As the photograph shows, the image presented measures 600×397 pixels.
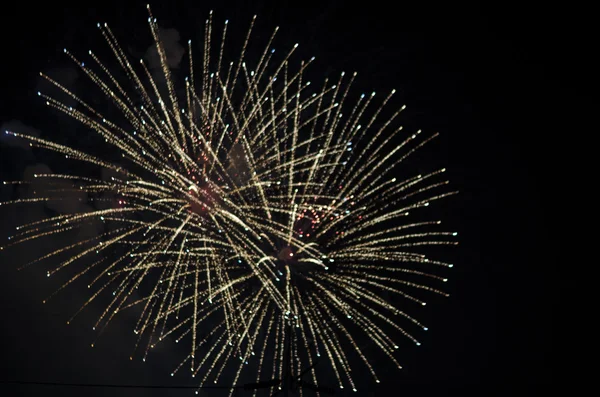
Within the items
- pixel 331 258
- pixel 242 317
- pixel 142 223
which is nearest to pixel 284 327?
pixel 242 317

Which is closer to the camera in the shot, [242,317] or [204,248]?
[204,248]

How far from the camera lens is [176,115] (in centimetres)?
1191

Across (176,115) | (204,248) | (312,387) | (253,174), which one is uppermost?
(176,115)

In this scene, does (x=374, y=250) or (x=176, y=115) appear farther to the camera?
(x=374, y=250)

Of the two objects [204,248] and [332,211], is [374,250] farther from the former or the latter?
[204,248]

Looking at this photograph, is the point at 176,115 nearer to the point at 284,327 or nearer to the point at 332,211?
the point at 332,211

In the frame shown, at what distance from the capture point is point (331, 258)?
12.8 meters

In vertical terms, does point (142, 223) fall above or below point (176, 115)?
below

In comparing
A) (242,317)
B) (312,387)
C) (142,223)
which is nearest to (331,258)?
(242,317)

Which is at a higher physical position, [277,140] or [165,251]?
[277,140]

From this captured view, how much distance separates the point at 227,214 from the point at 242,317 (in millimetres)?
2471

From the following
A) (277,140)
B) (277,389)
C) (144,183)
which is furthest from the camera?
(277,389)

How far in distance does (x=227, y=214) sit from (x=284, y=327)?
142 inches

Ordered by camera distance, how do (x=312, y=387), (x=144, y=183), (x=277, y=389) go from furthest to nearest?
(x=277, y=389)
(x=312, y=387)
(x=144, y=183)
